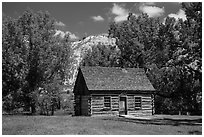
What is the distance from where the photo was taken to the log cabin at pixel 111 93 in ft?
113

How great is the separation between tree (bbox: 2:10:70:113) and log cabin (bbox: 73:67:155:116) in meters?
4.29

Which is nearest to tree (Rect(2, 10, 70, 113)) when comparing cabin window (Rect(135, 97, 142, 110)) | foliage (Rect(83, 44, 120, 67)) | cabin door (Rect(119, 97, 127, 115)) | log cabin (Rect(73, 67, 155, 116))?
log cabin (Rect(73, 67, 155, 116))

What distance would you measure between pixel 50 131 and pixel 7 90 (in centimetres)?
2087

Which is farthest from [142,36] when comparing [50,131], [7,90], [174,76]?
[50,131]

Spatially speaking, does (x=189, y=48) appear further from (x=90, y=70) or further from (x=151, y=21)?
(x=151, y=21)

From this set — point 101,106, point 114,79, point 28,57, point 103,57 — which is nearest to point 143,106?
point 114,79

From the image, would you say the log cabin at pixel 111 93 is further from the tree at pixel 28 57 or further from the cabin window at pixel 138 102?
the tree at pixel 28 57

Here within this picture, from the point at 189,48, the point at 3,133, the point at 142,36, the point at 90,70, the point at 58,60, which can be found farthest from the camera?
the point at 142,36

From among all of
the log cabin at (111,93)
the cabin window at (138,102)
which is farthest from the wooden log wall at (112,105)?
the cabin window at (138,102)

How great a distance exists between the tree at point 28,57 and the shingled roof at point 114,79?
5.10 m

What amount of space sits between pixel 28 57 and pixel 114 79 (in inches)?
410

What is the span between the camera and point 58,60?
39.8 meters

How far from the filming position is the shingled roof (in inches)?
1384

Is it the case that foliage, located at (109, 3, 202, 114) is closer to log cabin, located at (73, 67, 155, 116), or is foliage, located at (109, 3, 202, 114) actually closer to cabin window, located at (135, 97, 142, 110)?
log cabin, located at (73, 67, 155, 116)
